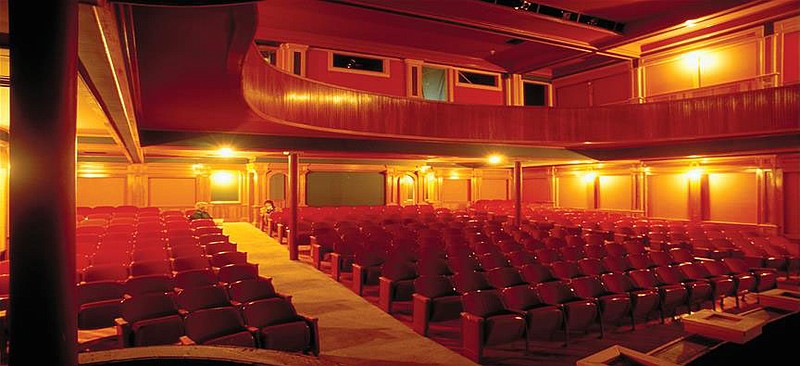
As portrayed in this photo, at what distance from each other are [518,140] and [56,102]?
12.7 metres

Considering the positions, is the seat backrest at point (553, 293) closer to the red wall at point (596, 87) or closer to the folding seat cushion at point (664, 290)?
the folding seat cushion at point (664, 290)

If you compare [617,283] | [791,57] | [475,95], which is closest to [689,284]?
[617,283]

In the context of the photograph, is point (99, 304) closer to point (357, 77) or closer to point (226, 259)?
point (226, 259)

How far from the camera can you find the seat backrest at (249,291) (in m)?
5.43

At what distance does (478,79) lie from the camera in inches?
849

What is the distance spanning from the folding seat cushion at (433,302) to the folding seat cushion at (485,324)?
1.85 feet

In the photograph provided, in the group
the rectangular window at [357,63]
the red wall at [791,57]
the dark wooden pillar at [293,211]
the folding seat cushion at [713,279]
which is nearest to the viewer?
the folding seat cushion at [713,279]

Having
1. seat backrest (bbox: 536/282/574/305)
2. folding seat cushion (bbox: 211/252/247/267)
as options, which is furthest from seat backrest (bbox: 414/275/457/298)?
folding seat cushion (bbox: 211/252/247/267)

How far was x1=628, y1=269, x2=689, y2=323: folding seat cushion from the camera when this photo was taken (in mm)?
6676

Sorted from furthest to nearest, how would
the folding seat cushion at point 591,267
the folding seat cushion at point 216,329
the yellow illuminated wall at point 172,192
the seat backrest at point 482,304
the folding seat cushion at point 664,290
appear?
the yellow illuminated wall at point 172,192
the folding seat cushion at point 591,267
the folding seat cushion at point 664,290
the seat backrest at point 482,304
the folding seat cushion at point 216,329

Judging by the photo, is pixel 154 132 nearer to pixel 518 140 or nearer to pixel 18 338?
pixel 18 338

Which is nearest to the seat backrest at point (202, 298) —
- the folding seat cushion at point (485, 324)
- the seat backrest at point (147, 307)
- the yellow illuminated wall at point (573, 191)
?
the seat backrest at point (147, 307)

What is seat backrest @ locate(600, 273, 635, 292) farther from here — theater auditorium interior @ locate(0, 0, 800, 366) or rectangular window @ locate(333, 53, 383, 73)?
rectangular window @ locate(333, 53, 383, 73)

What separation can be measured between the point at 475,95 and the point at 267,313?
18041mm
